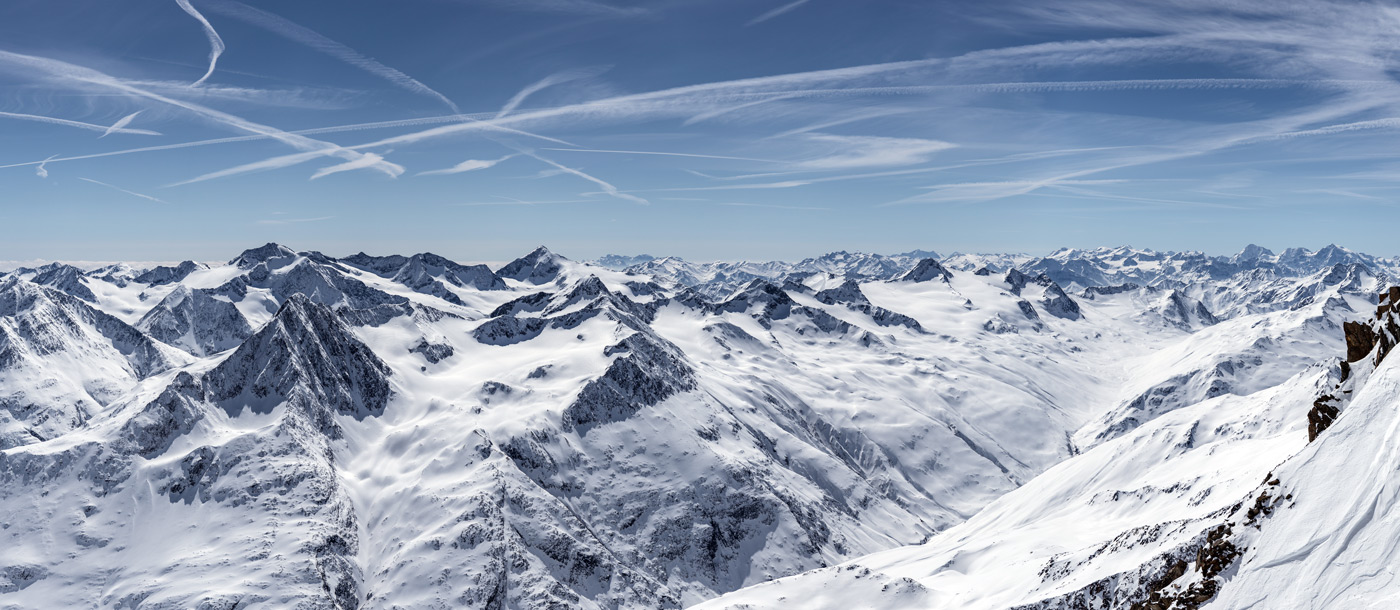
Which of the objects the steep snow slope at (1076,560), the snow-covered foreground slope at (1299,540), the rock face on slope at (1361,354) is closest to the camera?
the snow-covered foreground slope at (1299,540)

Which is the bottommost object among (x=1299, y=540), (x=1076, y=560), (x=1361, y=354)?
(x=1076, y=560)

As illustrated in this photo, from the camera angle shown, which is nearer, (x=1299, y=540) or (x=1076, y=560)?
(x=1299, y=540)

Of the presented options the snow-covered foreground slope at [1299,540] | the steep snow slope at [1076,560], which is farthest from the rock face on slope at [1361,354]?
the steep snow slope at [1076,560]

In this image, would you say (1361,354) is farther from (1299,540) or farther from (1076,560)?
(1076,560)

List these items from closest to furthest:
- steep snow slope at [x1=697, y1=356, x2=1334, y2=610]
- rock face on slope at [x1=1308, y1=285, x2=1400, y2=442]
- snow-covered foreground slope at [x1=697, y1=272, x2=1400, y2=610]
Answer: snow-covered foreground slope at [x1=697, y1=272, x2=1400, y2=610], rock face on slope at [x1=1308, y1=285, x2=1400, y2=442], steep snow slope at [x1=697, y1=356, x2=1334, y2=610]

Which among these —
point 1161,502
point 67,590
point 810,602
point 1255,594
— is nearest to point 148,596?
point 67,590

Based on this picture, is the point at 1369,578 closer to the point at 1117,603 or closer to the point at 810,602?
the point at 1117,603

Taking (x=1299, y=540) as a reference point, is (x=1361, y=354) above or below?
above

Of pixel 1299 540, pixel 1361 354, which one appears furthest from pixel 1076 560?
pixel 1299 540

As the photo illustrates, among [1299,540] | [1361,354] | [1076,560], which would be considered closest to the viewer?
[1299,540]

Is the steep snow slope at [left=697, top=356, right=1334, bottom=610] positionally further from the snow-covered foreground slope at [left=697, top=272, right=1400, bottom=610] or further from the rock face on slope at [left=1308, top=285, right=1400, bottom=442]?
the rock face on slope at [left=1308, top=285, right=1400, bottom=442]

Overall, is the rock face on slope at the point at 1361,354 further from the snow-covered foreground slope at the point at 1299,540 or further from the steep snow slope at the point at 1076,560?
the steep snow slope at the point at 1076,560

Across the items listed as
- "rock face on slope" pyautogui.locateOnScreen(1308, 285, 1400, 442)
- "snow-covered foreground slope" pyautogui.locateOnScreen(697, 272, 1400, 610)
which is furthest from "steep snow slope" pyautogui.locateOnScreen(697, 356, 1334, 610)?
"rock face on slope" pyautogui.locateOnScreen(1308, 285, 1400, 442)
